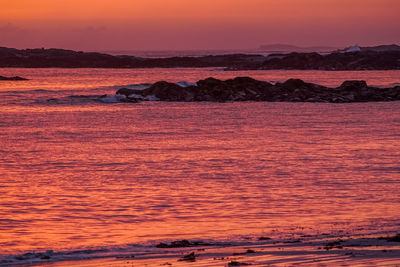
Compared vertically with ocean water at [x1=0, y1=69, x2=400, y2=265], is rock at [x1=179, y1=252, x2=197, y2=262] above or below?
above

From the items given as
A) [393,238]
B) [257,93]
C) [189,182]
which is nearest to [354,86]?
[257,93]

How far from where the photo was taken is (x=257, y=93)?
5619cm

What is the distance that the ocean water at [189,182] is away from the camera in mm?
12469

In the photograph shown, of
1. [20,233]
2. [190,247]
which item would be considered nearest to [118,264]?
[190,247]

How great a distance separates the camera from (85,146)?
1032 inches

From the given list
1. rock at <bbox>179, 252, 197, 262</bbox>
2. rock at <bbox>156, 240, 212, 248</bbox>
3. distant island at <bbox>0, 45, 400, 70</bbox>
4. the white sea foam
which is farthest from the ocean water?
distant island at <bbox>0, 45, 400, 70</bbox>

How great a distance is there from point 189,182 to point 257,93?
3890cm

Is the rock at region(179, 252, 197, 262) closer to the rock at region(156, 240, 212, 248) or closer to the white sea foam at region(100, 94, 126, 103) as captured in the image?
the rock at region(156, 240, 212, 248)

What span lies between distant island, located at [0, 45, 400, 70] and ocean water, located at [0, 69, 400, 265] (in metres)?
101

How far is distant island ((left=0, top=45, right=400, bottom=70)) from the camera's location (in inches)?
5330

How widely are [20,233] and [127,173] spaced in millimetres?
7123

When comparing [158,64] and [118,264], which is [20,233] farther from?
[158,64]

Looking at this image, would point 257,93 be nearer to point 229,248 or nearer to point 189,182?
point 189,182

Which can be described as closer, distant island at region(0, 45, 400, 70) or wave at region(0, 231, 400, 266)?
wave at region(0, 231, 400, 266)
